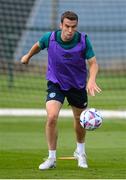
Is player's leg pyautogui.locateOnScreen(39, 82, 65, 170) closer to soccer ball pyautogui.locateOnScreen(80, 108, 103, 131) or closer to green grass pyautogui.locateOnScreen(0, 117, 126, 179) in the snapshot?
green grass pyautogui.locateOnScreen(0, 117, 126, 179)

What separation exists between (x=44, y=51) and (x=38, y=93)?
2.37m

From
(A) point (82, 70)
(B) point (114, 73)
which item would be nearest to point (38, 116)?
(B) point (114, 73)

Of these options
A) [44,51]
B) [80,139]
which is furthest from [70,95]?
[44,51]

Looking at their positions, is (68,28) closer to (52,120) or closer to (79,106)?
(79,106)

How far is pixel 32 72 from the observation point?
27.3 meters

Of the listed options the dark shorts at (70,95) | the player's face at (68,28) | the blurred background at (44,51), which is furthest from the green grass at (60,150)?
the blurred background at (44,51)

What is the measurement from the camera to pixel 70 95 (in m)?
11.4

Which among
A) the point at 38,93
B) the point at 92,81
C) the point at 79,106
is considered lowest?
the point at 38,93

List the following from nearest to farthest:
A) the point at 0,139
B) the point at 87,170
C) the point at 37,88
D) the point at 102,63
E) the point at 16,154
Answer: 1. the point at 87,170
2. the point at 16,154
3. the point at 0,139
4. the point at 37,88
5. the point at 102,63

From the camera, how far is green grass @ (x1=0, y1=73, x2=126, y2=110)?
24.2 meters

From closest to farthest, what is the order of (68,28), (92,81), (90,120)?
1. (90,120)
2. (92,81)
3. (68,28)

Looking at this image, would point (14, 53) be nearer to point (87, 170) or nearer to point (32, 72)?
point (32, 72)

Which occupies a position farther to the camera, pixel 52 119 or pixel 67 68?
pixel 67 68

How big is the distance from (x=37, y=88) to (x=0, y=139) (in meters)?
10.8
